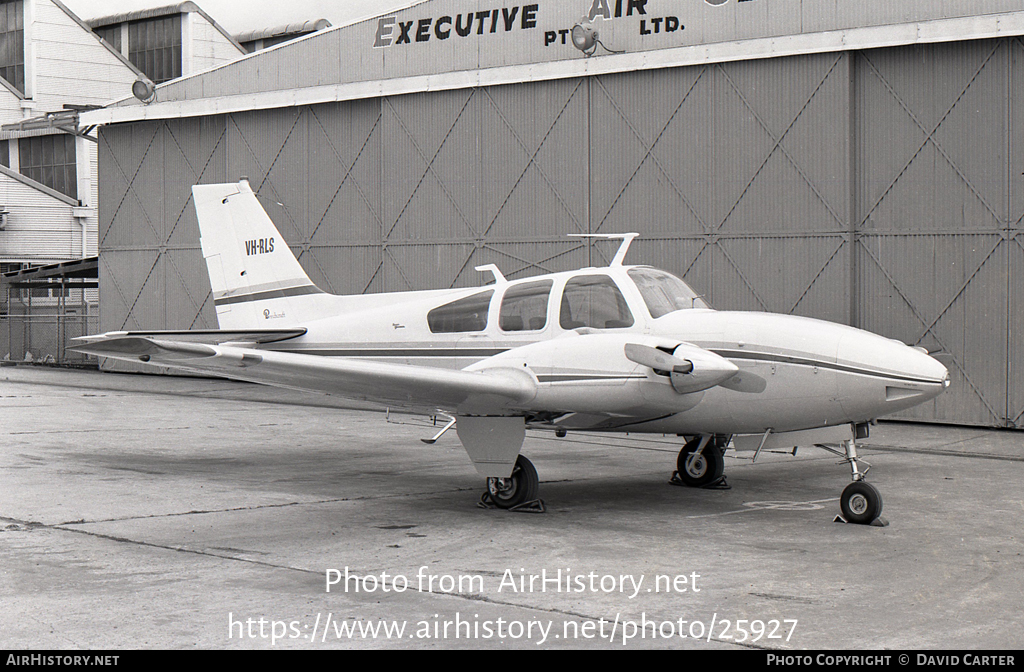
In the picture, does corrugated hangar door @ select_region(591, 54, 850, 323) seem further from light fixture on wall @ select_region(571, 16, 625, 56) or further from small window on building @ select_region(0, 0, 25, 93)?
small window on building @ select_region(0, 0, 25, 93)

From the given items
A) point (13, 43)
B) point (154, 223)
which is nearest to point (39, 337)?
point (154, 223)

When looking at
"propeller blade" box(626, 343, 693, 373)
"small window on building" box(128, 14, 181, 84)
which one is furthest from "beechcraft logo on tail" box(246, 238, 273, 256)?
"small window on building" box(128, 14, 181, 84)

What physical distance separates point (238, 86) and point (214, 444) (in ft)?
47.5

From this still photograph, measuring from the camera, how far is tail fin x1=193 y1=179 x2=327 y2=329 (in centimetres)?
1415

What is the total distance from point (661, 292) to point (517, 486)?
2.38 metres

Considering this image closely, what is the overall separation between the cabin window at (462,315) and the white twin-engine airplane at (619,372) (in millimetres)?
17

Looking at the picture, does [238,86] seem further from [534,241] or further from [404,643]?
[404,643]

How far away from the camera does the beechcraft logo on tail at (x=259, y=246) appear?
1455 centimetres

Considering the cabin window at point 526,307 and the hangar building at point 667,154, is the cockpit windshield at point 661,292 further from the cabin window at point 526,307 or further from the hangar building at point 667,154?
the hangar building at point 667,154

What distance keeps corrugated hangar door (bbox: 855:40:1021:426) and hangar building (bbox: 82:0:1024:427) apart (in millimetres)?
33

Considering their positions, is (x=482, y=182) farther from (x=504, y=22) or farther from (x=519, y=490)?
(x=519, y=490)

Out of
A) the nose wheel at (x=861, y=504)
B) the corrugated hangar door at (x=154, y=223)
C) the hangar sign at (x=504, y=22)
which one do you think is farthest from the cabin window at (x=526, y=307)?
the corrugated hangar door at (x=154, y=223)
